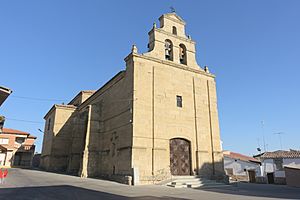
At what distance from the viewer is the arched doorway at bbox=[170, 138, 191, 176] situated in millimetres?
17453

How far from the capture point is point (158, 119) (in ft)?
57.5

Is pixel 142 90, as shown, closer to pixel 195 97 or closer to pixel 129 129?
pixel 129 129

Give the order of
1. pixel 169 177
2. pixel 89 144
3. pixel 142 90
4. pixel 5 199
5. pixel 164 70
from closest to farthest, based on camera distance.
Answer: pixel 5 199 → pixel 169 177 → pixel 142 90 → pixel 164 70 → pixel 89 144

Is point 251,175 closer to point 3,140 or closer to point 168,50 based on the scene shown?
point 168,50

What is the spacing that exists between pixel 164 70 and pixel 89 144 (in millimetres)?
9283

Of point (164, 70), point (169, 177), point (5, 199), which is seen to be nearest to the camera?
point (5, 199)

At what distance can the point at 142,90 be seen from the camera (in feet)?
58.0

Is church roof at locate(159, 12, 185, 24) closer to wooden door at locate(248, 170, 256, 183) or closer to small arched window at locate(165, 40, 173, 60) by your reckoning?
small arched window at locate(165, 40, 173, 60)

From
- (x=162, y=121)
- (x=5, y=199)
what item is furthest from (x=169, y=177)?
(x=5, y=199)

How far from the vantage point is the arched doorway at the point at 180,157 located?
1745 cm

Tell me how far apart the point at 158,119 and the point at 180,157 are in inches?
135

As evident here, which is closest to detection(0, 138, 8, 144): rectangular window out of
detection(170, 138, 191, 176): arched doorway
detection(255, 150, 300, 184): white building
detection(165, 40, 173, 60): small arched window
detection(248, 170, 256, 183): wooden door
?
detection(165, 40, 173, 60): small arched window

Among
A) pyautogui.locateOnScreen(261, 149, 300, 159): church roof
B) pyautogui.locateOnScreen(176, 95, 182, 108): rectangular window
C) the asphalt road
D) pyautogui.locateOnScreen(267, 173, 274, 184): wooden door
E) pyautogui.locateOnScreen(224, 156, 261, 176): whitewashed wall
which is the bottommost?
pyautogui.locateOnScreen(267, 173, 274, 184): wooden door

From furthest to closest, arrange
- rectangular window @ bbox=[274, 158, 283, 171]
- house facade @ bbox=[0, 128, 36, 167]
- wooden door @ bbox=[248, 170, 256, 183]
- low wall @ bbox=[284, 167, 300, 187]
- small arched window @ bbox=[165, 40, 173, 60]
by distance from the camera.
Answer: house facade @ bbox=[0, 128, 36, 167], wooden door @ bbox=[248, 170, 256, 183], rectangular window @ bbox=[274, 158, 283, 171], low wall @ bbox=[284, 167, 300, 187], small arched window @ bbox=[165, 40, 173, 60]
